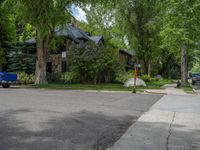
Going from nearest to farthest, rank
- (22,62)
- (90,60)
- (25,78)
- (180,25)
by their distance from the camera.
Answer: (180,25), (25,78), (90,60), (22,62)

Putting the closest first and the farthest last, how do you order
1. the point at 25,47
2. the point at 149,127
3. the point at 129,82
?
the point at 149,127 < the point at 129,82 < the point at 25,47

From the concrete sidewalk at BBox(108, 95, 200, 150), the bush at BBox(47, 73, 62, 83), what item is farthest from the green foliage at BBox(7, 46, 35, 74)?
the concrete sidewalk at BBox(108, 95, 200, 150)

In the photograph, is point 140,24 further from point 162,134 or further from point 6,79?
point 162,134

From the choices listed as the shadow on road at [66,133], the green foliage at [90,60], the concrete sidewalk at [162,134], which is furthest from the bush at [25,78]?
the concrete sidewalk at [162,134]

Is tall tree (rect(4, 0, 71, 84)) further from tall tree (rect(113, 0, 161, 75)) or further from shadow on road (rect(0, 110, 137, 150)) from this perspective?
shadow on road (rect(0, 110, 137, 150))

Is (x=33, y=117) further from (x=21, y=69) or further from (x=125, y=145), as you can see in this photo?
(x=21, y=69)

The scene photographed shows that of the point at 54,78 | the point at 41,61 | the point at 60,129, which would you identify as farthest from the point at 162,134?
the point at 54,78

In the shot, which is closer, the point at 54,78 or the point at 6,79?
the point at 6,79

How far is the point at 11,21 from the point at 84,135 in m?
36.9

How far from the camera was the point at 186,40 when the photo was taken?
30.4m

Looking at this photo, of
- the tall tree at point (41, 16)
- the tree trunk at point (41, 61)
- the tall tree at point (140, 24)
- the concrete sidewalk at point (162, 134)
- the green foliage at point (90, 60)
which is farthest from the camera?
the tall tree at point (140, 24)

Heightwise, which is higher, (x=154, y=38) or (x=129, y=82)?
(x=154, y=38)

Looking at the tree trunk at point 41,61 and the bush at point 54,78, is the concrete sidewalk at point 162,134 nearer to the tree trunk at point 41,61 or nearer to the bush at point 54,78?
the tree trunk at point 41,61

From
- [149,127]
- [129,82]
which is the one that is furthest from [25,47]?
[149,127]
